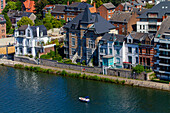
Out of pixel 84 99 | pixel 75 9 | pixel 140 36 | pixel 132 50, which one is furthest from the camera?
pixel 75 9

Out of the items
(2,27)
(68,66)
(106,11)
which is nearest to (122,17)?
(68,66)

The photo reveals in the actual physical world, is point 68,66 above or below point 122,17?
below

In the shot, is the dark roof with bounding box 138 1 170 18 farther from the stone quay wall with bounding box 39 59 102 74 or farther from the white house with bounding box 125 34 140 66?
the stone quay wall with bounding box 39 59 102 74

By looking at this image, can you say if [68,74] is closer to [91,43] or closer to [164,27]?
[91,43]

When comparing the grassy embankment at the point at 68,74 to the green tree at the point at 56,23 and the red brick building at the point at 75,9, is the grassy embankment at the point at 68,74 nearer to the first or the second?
the green tree at the point at 56,23

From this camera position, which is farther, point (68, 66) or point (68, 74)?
point (68, 66)

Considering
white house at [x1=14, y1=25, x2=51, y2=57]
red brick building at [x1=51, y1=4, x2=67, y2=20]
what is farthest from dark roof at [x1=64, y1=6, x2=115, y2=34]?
red brick building at [x1=51, y1=4, x2=67, y2=20]

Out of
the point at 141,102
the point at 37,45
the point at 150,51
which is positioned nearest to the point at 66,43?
the point at 37,45
